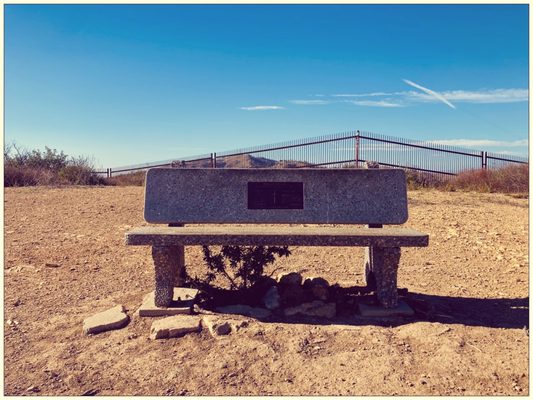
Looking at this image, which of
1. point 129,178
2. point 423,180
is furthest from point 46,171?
point 423,180

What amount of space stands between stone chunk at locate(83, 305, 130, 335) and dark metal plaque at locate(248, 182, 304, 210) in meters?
1.44

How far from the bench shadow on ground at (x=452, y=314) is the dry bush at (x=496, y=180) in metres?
9.03

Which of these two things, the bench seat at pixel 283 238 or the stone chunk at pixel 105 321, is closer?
the stone chunk at pixel 105 321

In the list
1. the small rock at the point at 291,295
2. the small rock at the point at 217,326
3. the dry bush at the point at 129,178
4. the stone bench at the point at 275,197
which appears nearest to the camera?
the small rock at the point at 217,326

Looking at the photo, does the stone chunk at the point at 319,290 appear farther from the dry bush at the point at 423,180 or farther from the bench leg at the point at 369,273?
the dry bush at the point at 423,180

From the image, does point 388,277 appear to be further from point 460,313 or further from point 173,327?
point 173,327

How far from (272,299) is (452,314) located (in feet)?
4.94

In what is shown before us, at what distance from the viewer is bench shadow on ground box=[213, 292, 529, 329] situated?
361 centimetres

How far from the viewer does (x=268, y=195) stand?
14.0 feet

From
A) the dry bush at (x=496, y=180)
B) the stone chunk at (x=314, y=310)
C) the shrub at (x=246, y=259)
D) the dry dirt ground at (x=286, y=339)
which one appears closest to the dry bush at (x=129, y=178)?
the dry bush at (x=496, y=180)

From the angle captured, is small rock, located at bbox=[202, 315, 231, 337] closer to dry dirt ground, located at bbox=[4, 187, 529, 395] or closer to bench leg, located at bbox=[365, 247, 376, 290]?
dry dirt ground, located at bbox=[4, 187, 529, 395]

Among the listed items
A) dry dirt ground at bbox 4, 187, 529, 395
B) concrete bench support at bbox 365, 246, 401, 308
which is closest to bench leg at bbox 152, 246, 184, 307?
dry dirt ground at bbox 4, 187, 529, 395

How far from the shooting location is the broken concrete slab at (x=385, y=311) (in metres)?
3.72

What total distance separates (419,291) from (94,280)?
341 cm
